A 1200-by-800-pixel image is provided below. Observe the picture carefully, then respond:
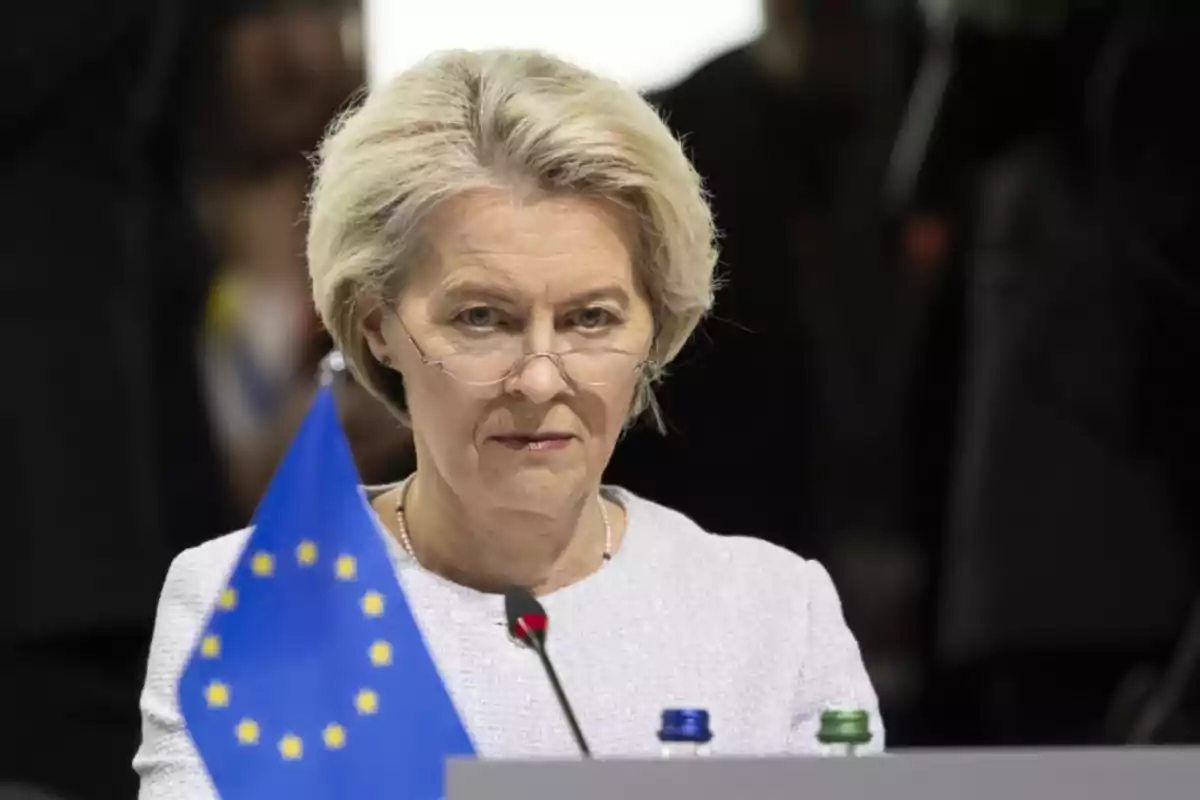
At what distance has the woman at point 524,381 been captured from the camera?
1631 millimetres

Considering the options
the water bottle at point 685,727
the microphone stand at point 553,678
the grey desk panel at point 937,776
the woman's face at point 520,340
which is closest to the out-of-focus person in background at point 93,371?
the woman's face at point 520,340

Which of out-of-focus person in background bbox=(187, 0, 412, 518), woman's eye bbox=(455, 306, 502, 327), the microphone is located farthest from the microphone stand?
out-of-focus person in background bbox=(187, 0, 412, 518)

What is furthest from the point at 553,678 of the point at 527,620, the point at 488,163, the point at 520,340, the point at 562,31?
the point at 562,31

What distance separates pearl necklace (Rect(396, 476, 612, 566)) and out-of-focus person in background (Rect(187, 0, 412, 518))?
56 centimetres

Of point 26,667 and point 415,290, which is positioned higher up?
point 415,290

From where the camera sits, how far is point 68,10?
255cm

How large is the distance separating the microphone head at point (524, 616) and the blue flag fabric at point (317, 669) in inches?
4.7

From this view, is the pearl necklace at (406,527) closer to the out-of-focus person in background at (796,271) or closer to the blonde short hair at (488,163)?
the blonde short hair at (488,163)

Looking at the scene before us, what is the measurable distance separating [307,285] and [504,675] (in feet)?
2.31

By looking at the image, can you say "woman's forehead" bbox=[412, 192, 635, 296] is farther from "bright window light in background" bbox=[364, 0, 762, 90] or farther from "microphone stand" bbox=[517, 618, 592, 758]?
"bright window light in background" bbox=[364, 0, 762, 90]

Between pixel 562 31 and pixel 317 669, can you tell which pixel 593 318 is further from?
pixel 562 31

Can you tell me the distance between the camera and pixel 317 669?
166cm

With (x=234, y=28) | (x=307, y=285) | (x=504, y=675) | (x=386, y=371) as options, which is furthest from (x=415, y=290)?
(x=234, y=28)

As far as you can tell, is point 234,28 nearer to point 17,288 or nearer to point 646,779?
point 17,288
